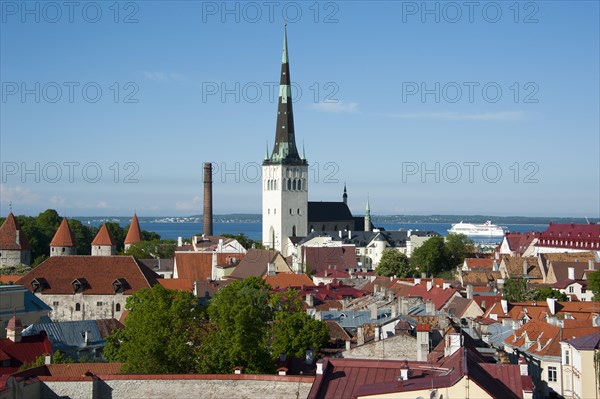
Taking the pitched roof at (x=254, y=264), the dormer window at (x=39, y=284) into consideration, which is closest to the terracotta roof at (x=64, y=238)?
the pitched roof at (x=254, y=264)

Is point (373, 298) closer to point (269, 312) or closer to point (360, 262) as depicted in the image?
point (269, 312)

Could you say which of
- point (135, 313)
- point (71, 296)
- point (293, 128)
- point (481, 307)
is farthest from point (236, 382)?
point (293, 128)

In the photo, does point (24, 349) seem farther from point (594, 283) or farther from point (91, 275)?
point (594, 283)

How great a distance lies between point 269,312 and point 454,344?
13570 mm

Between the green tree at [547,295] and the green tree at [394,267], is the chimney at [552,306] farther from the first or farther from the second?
→ the green tree at [394,267]

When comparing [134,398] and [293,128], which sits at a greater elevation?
[293,128]

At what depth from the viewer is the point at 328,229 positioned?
482 ft

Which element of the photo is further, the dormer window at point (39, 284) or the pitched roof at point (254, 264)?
the pitched roof at point (254, 264)

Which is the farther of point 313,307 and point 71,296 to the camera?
point 71,296

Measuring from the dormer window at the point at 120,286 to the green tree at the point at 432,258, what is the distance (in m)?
39.5

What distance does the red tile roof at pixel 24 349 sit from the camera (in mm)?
34469

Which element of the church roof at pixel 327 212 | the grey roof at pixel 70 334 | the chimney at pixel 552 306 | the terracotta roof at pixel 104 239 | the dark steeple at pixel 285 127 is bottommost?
the grey roof at pixel 70 334

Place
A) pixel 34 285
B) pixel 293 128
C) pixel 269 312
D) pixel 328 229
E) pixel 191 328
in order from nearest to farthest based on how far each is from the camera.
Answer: pixel 191 328 < pixel 269 312 < pixel 34 285 < pixel 293 128 < pixel 328 229

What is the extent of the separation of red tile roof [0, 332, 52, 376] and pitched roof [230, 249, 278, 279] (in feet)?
141
